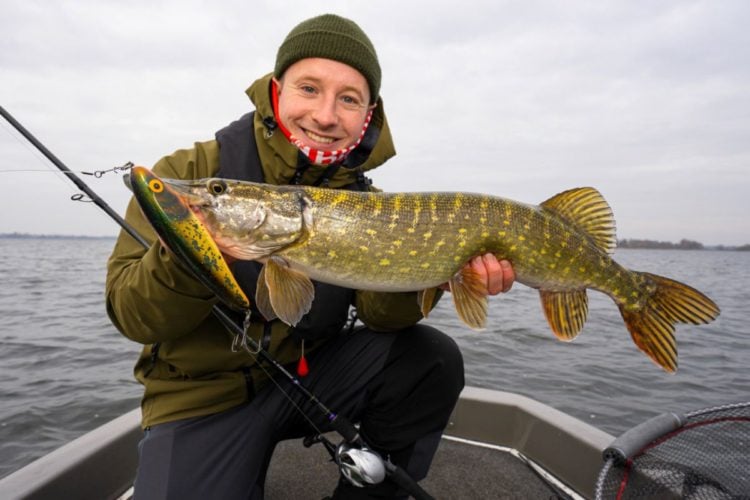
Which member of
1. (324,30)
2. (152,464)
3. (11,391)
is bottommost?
(11,391)

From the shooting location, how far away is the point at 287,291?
202 cm

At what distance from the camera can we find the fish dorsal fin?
2643 millimetres

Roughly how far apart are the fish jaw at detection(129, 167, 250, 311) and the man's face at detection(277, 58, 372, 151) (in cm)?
117

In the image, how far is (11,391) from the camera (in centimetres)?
615

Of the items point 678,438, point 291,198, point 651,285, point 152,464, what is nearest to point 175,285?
point 291,198

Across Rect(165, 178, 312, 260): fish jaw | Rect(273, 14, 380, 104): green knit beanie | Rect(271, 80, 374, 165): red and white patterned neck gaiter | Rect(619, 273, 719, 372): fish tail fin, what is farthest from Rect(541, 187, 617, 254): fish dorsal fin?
Rect(165, 178, 312, 260): fish jaw

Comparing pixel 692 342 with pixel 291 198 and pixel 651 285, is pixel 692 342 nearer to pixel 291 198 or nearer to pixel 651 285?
pixel 651 285

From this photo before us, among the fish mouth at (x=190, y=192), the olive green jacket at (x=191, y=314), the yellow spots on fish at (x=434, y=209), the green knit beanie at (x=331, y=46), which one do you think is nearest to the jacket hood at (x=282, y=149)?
the olive green jacket at (x=191, y=314)

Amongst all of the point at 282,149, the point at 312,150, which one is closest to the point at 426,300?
the point at 312,150

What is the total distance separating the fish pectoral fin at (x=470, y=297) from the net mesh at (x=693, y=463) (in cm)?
92

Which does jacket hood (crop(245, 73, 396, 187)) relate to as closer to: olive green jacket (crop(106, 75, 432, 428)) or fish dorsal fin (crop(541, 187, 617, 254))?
olive green jacket (crop(106, 75, 432, 428))

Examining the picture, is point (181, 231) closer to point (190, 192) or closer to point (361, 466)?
point (190, 192)

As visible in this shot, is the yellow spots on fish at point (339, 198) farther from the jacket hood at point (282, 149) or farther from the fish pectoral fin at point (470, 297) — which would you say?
the fish pectoral fin at point (470, 297)

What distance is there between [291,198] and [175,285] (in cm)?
59
